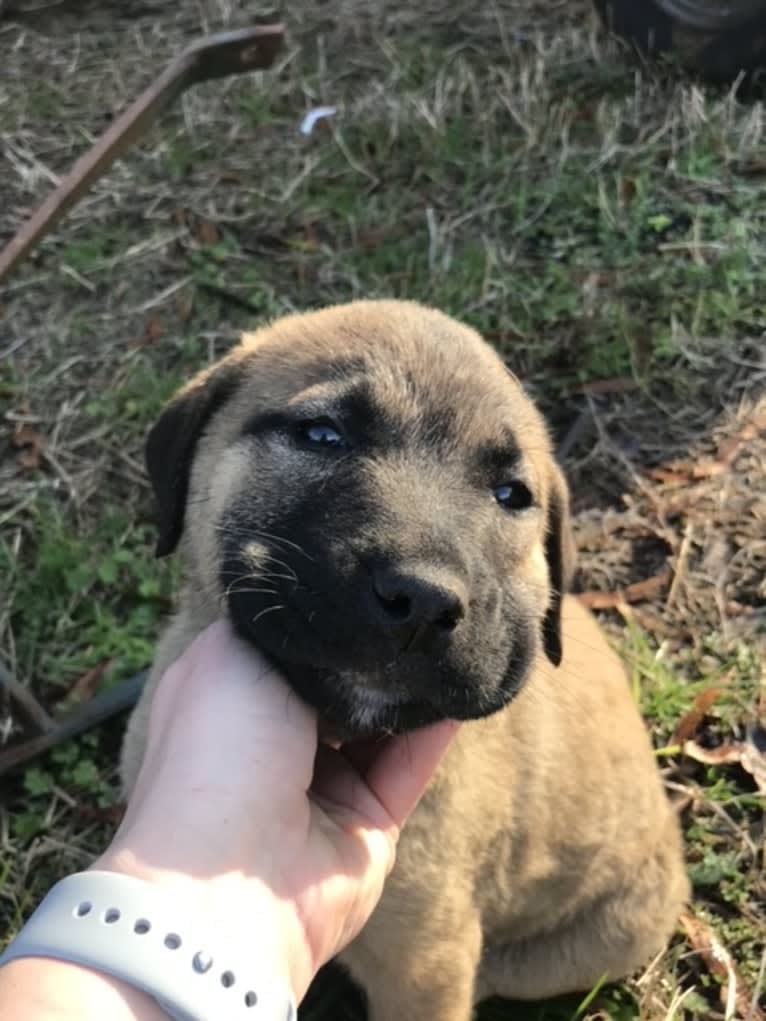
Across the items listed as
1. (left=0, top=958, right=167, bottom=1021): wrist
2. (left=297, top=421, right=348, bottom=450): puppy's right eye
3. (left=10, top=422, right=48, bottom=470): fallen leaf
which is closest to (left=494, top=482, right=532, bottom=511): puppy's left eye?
(left=297, top=421, right=348, bottom=450): puppy's right eye

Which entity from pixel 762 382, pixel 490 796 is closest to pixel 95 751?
pixel 490 796

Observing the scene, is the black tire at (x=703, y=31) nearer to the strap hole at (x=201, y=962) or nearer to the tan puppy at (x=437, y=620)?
the tan puppy at (x=437, y=620)

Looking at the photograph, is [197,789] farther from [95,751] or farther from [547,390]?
[547,390]

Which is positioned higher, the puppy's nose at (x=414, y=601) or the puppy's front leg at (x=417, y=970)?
the puppy's nose at (x=414, y=601)

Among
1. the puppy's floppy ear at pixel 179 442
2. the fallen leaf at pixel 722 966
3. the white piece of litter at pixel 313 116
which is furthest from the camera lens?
the white piece of litter at pixel 313 116

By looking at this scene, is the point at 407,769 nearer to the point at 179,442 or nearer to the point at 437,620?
the point at 437,620

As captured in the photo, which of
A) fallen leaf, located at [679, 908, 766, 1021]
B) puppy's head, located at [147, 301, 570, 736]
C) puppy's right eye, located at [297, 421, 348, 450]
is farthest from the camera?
fallen leaf, located at [679, 908, 766, 1021]

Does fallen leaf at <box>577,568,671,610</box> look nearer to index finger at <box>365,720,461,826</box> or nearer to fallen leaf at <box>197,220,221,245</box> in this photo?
index finger at <box>365,720,461,826</box>

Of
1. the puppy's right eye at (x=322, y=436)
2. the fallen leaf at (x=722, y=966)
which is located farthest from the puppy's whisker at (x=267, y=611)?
the fallen leaf at (x=722, y=966)
